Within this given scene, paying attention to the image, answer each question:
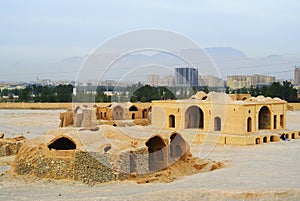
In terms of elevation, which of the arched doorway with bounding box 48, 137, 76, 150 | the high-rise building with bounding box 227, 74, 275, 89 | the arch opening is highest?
the high-rise building with bounding box 227, 74, 275, 89

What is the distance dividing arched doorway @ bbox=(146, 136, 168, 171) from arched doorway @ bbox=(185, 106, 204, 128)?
401 inches

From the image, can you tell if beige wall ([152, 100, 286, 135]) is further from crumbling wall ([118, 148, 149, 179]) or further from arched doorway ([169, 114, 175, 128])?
crumbling wall ([118, 148, 149, 179])

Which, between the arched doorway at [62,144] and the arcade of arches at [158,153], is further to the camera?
the arched doorway at [62,144]

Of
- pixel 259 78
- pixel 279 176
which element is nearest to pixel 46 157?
pixel 279 176

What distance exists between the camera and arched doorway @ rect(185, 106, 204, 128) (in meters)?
25.7

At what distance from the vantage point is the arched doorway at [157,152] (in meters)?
15.2

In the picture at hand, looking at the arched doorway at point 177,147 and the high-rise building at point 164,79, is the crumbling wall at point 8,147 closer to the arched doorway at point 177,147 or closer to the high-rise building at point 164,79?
the arched doorway at point 177,147

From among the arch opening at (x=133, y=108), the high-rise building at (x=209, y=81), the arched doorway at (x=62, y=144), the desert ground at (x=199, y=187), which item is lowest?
the desert ground at (x=199, y=187)

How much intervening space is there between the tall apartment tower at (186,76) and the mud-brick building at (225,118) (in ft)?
10.4

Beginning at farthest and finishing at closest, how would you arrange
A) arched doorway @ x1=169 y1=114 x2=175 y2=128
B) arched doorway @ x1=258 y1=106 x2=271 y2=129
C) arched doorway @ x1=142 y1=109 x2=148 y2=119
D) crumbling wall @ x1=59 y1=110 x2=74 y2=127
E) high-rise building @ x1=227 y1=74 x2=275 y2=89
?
high-rise building @ x1=227 y1=74 x2=275 y2=89 → arched doorway @ x1=142 y1=109 x2=148 y2=119 → crumbling wall @ x1=59 y1=110 x2=74 y2=127 → arched doorway @ x1=169 y1=114 x2=175 y2=128 → arched doorway @ x1=258 y1=106 x2=271 y2=129

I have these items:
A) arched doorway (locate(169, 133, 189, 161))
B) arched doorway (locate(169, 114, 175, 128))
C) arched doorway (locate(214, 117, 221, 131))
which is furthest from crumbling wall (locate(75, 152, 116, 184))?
arched doorway (locate(169, 114, 175, 128))

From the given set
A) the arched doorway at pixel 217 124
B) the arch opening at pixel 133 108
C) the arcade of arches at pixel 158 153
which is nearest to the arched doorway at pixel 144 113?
the arch opening at pixel 133 108

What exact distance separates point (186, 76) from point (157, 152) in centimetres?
1714

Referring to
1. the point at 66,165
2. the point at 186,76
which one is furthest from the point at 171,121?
the point at 66,165
